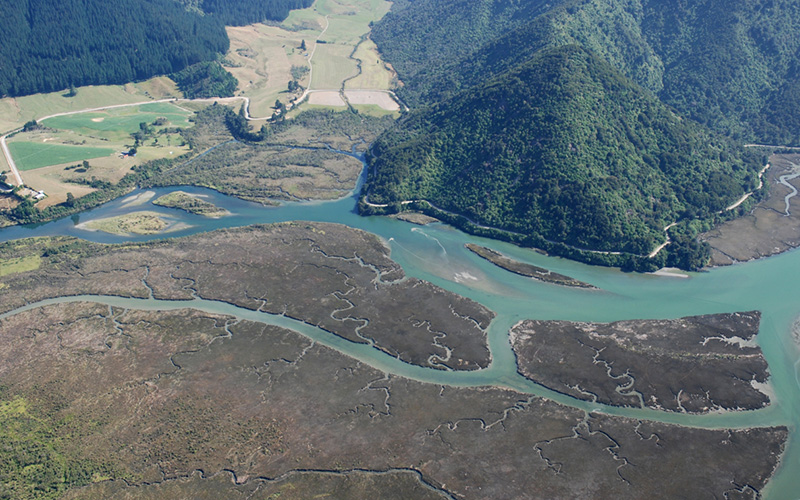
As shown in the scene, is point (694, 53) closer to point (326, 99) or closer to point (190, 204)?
point (326, 99)

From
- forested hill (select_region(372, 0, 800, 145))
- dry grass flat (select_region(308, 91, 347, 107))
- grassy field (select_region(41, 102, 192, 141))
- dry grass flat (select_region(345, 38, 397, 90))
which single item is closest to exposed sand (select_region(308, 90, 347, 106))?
dry grass flat (select_region(308, 91, 347, 107))

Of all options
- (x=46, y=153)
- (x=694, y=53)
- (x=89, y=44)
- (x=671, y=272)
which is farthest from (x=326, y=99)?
(x=671, y=272)

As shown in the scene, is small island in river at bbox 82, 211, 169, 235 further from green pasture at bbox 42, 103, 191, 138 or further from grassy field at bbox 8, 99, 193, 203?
green pasture at bbox 42, 103, 191, 138

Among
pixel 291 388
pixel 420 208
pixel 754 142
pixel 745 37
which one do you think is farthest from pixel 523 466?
pixel 745 37

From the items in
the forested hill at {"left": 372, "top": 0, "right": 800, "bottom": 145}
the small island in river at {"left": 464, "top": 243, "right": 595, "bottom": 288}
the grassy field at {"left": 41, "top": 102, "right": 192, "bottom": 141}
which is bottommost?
the small island in river at {"left": 464, "top": 243, "right": 595, "bottom": 288}

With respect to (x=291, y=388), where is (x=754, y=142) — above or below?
above

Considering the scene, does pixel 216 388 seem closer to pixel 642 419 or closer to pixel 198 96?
pixel 642 419
